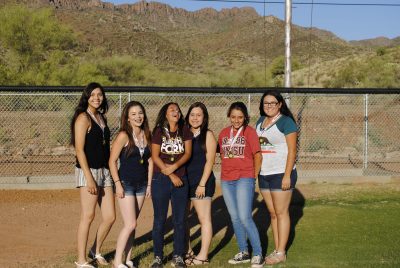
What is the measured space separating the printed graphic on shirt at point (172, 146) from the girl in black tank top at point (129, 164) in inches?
6.8

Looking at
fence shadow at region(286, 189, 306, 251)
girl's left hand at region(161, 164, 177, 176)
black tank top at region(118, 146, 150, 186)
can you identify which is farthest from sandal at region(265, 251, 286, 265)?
black tank top at region(118, 146, 150, 186)

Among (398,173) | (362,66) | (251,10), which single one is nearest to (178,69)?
(362,66)

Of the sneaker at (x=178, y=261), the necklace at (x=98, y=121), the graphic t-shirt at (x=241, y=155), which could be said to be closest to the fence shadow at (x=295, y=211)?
the graphic t-shirt at (x=241, y=155)

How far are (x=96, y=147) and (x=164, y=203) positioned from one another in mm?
895

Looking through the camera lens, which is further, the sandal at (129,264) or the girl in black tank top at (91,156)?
the sandal at (129,264)

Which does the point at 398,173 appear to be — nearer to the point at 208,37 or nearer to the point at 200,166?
the point at 200,166

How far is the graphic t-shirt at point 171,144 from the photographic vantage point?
611cm

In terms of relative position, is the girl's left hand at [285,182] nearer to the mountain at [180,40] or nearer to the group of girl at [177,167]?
the group of girl at [177,167]

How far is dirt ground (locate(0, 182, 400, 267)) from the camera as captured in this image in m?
7.20

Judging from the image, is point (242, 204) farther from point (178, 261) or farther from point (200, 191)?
point (178, 261)

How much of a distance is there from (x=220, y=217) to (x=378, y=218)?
7.72 feet

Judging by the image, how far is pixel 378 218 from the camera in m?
9.00

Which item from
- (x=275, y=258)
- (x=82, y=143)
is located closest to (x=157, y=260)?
(x=275, y=258)

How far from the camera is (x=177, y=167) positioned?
6.11m
